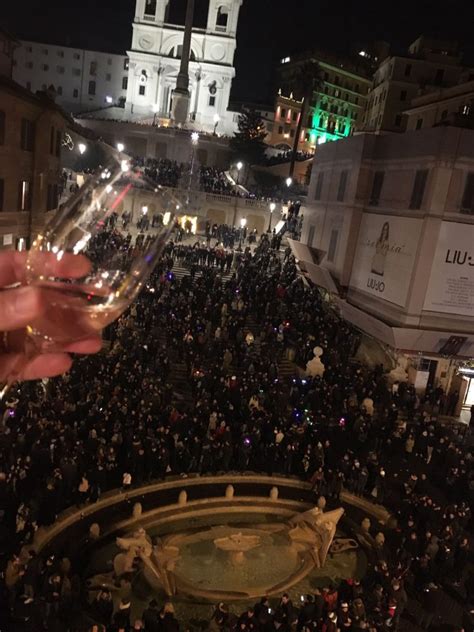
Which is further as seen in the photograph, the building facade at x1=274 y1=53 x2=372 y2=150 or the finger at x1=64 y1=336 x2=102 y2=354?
the building facade at x1=274 y1=53 x2=372 y2=150

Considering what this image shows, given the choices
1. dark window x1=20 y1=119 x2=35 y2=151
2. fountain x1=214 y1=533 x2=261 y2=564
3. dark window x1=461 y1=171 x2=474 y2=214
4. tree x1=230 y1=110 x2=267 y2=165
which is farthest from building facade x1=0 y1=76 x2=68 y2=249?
tree x1=230 y1=110 x2=267 y2=165

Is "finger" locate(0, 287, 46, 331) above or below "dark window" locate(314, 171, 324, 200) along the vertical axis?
below

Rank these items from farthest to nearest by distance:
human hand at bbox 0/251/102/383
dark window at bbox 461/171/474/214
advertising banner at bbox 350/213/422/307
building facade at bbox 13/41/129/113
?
1. building facade at bbox 13/41/129/113
2. advertising banner at bbox 350/213/422/307
3. dark window at bbox 461/171/474/214
4. human hand at bbox 0/251/102/383

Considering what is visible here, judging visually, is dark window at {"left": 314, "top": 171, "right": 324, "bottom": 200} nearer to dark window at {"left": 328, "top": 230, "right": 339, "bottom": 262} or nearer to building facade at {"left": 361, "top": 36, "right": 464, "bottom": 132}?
dark window at {"left": 328, "top": 230, "right": 339, "bottom": 262}

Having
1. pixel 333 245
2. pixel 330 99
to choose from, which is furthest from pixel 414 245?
pixel 330 99

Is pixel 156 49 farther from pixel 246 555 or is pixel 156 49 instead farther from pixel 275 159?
pixel 246 555

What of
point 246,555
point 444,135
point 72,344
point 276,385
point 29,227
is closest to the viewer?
point 72,344

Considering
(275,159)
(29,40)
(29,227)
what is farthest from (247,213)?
(29,40)
